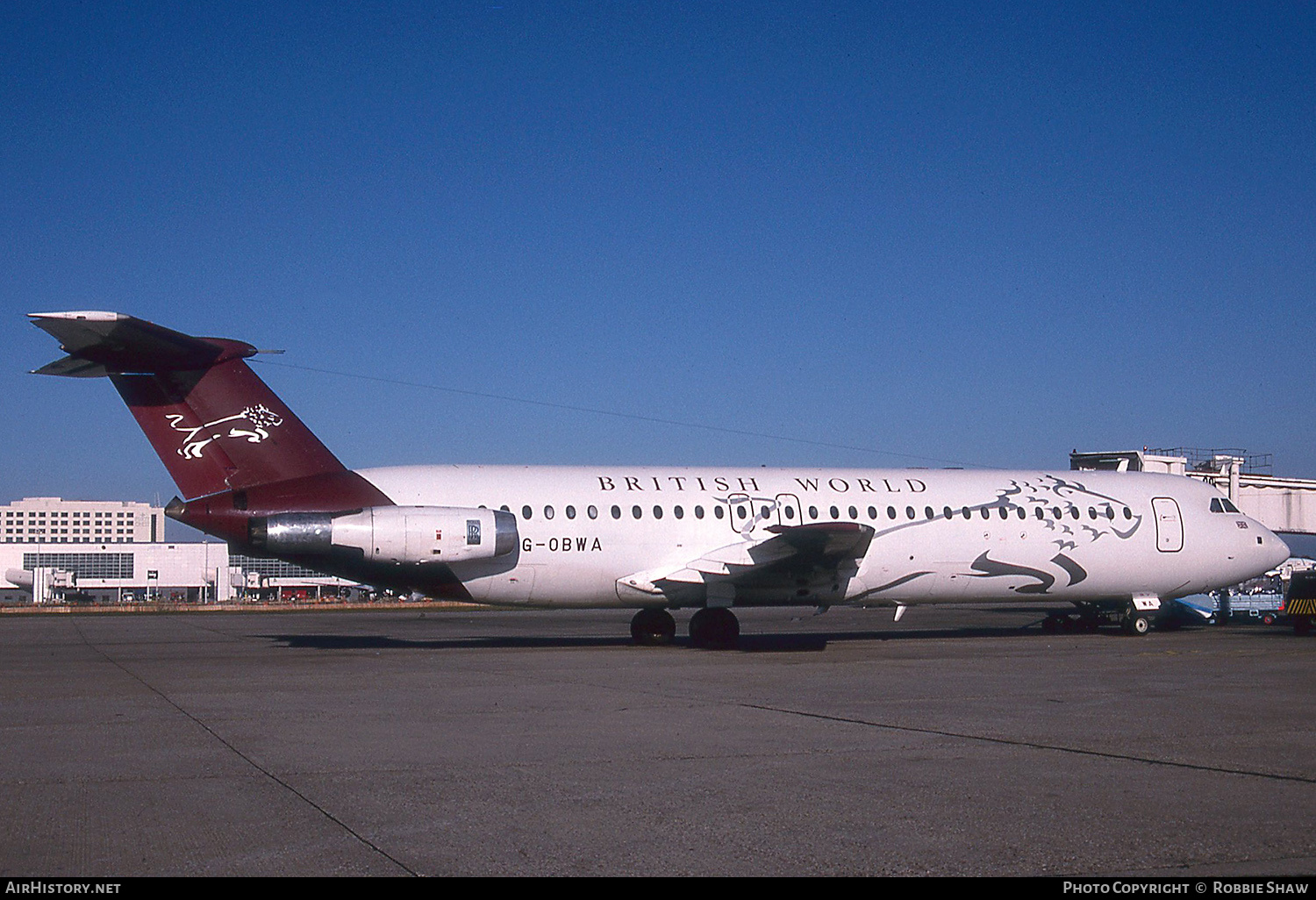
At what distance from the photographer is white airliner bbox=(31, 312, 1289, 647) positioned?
18.5 metres

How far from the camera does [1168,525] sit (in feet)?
82.6

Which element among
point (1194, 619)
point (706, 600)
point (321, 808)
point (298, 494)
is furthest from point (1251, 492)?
point (321, 808)

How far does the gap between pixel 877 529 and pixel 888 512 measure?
1.52 ft

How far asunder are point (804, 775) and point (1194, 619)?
28.7m

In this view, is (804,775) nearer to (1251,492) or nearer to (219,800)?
(219,800)

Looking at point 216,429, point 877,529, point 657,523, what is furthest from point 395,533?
point 877,529

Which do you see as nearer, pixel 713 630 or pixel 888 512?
pixel 713 630

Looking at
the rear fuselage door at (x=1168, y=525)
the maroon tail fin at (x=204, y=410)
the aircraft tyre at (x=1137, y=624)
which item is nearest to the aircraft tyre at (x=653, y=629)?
the maroon tail fin at (x=204, y=410)

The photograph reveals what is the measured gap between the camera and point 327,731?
10102 millimetres

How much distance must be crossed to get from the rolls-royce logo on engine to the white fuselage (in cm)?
201

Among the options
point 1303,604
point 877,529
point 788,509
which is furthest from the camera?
point 1303,604

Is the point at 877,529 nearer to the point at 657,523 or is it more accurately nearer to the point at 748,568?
the point at 748,568

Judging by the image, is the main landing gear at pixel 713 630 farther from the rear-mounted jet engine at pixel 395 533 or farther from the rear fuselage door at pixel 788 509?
the rear-mounted jet engine at pixel 395 533

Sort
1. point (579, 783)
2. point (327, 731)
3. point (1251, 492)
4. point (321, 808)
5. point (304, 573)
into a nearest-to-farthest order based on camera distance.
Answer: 1. point (321, 808)
2. point (579, 783)
3. point (327, 731)
4. point (1251, 492)
5. point (304, 573)
